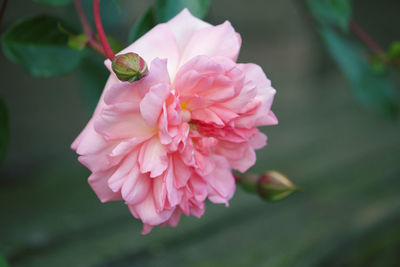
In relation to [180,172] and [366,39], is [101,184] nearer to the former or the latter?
[180,172]

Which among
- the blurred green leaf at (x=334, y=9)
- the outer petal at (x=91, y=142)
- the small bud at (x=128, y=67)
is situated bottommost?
the outer petal at (x=91, y=142)

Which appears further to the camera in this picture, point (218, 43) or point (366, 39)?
point (366, 39)

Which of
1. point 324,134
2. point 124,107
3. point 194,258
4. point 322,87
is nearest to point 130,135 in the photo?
point 124,107

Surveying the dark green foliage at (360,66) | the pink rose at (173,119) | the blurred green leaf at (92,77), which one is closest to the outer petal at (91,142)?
the pink rose at (173,119)

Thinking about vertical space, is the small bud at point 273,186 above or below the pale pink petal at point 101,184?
below

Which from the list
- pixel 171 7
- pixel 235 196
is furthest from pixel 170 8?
pixel 235 196

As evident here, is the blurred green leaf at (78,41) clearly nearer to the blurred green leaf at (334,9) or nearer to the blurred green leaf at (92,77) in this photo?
the blurred green leaf at (92,77)
